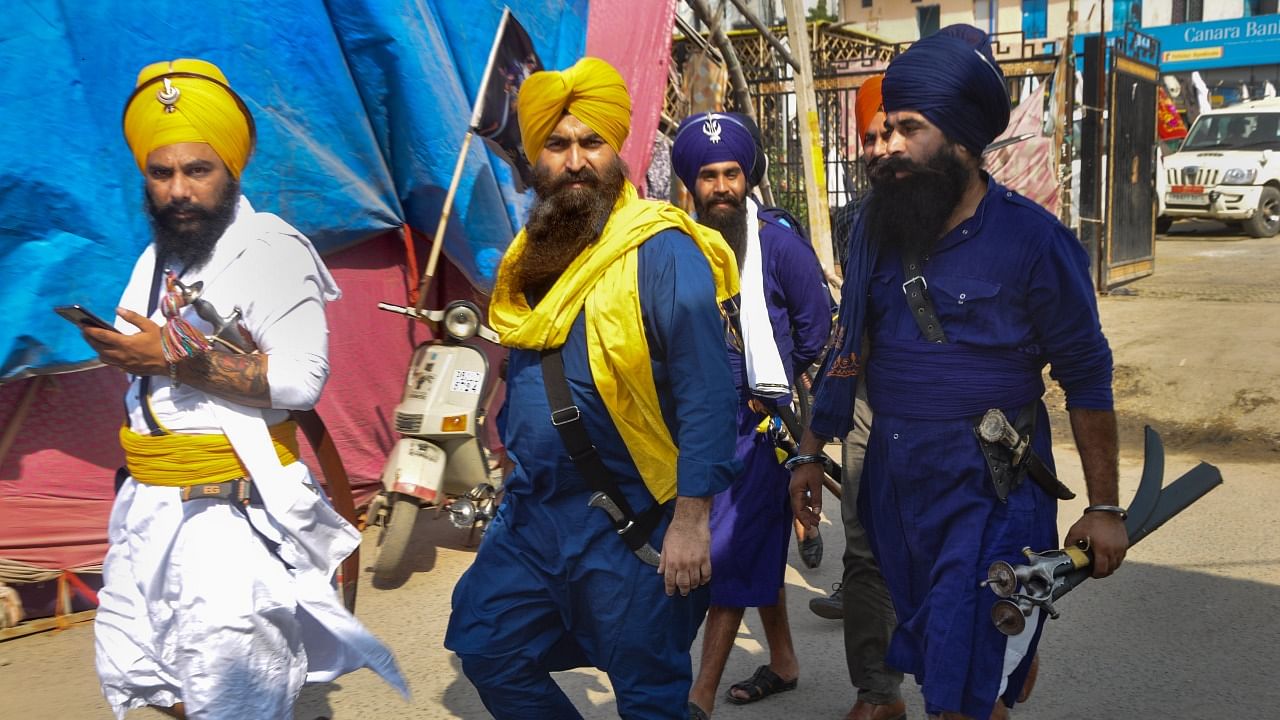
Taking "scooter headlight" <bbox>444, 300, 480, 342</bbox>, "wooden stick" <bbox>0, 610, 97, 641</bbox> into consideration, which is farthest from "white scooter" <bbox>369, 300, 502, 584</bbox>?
"wooden stick" <bbox>0, 610, 97, 641</bbox>

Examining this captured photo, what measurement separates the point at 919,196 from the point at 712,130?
149 cm

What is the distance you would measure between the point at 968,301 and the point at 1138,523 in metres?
0.71

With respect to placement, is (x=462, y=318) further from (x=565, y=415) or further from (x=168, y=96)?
(x=565, y=415)

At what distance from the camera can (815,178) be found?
980 centimetres

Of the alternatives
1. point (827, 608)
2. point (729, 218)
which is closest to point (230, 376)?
A: point (729, 218)

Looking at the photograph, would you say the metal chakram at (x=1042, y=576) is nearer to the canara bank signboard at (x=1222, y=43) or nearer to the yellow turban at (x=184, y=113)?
the yellow turban at (x=184, y=113)

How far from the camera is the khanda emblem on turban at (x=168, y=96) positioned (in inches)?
124

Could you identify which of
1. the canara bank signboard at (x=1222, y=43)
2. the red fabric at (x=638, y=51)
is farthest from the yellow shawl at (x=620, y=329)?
the canara bank signboard at (x=1222, y=43)

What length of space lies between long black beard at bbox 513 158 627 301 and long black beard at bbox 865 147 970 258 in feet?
2.20

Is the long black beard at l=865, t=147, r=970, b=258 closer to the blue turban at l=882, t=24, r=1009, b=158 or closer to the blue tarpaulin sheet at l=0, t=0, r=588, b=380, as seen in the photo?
the blue turban at l=882, t=24, r=1009, b=158

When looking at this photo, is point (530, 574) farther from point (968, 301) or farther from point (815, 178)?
point (815, 178)

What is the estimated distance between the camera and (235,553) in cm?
312

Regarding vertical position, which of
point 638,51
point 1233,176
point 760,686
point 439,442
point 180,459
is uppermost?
point 638,51

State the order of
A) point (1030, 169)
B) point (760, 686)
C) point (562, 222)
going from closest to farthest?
point (562, 222)
point (760, 686)
point (1030, 169)
